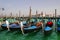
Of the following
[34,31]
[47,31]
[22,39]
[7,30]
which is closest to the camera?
[22,39]

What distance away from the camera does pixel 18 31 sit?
10930mm

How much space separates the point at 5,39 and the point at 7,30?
11.6ft

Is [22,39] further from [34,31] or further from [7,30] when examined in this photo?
[7,30]

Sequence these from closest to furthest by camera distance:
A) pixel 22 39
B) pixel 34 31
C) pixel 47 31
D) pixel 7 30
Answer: pixel 22 39
pixel 47 31
pixel 34 31
pixel 7 30

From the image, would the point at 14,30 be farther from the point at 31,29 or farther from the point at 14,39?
the point at 14,39

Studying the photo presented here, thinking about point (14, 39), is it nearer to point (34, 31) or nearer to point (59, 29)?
point (34, 31)

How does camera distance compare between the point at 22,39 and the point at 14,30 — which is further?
the point at 14,30

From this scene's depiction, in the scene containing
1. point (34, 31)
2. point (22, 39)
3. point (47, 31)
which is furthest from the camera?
point (34, 31)

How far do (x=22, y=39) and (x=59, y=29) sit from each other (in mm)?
3211

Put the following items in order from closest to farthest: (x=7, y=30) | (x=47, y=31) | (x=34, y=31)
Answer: (x=47, y=31) < (x=34, y=31) < (x=7, y=30)

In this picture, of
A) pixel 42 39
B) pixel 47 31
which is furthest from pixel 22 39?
pixel 47 31

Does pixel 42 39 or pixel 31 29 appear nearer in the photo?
pixel 42 39

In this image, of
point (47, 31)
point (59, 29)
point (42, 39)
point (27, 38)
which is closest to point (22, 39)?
point (27, 38)

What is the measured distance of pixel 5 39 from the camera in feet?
27.7
